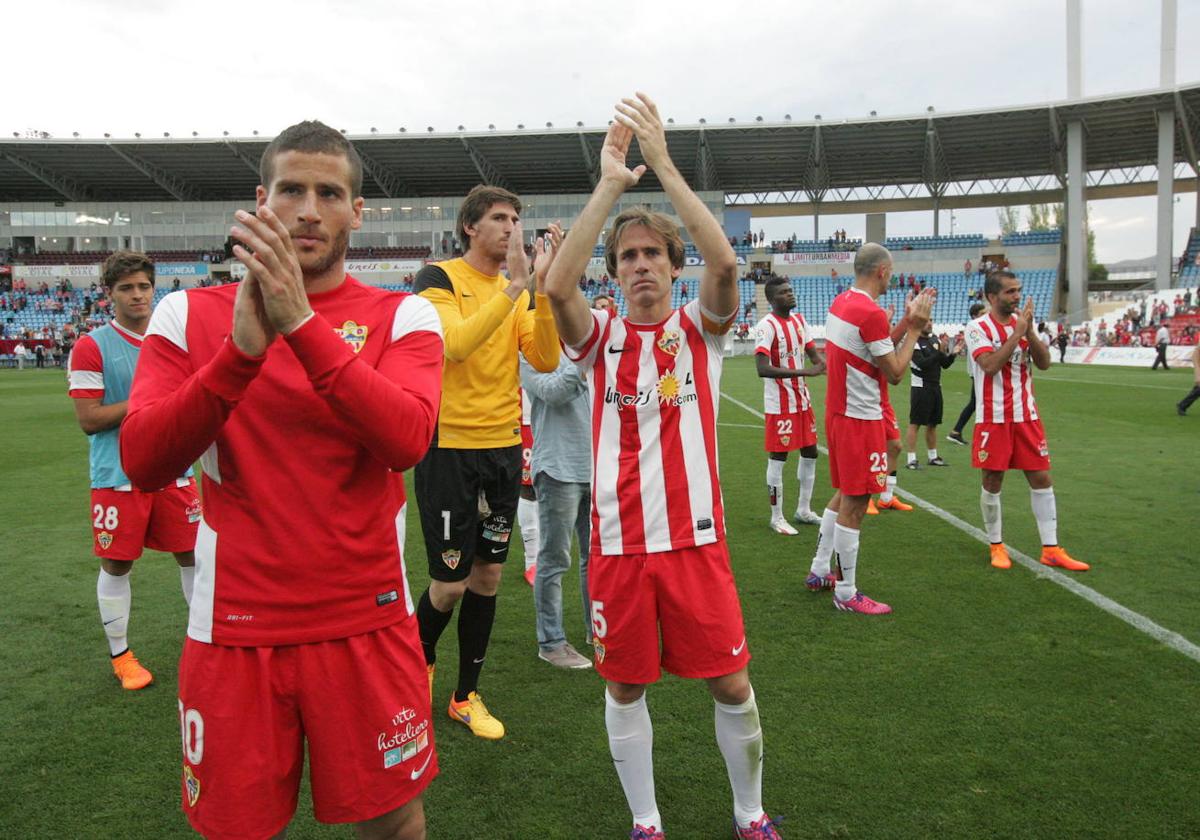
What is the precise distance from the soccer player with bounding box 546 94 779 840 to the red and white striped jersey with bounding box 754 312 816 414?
4.58m

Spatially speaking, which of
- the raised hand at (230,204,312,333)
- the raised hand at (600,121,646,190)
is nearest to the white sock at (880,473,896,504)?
the raised hand at (600,121,646,190)

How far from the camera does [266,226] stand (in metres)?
1.46

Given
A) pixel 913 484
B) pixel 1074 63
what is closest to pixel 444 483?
pixel 913 484

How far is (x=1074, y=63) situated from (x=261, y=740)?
4700cm

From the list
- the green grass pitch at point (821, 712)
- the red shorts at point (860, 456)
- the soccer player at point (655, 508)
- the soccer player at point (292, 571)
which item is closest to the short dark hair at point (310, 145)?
the soccer player at point (292, 571)

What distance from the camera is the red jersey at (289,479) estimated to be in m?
1.79

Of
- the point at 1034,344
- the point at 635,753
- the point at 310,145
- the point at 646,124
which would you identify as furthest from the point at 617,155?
the point at 1034,344

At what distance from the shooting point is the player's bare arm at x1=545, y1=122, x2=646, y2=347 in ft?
8.13

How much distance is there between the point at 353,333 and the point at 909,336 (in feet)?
12.5

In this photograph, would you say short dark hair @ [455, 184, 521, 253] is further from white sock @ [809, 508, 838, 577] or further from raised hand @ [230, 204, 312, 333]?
white sock @ [809, 508, 838, 577]

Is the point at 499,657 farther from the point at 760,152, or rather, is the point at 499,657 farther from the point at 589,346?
the point at 760,152

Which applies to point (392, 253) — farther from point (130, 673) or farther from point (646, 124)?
point (646, 124)

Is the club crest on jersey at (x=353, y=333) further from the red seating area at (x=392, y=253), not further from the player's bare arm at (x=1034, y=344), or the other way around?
the red seating area at (x=392, y=253)

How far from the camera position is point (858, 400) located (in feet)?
17.5
